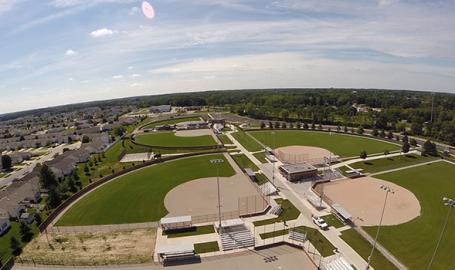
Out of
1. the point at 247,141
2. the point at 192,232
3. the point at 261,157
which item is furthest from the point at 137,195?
the point at 247,141

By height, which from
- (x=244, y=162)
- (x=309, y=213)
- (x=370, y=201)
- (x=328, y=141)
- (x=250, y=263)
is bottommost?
(x=250, y=263)

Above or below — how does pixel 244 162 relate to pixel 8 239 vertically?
above

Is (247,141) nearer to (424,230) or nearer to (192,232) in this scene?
(192,232)

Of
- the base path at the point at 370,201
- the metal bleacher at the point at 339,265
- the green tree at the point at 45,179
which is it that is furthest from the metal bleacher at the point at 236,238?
the green tree at the point at 45,179

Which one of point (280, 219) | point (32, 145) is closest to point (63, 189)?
point (280, 219)

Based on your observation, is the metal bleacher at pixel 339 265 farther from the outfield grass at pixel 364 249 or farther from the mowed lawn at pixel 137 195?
the mowed lawn at pixel 137 195

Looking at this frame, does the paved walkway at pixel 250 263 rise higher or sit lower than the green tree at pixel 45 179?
lower

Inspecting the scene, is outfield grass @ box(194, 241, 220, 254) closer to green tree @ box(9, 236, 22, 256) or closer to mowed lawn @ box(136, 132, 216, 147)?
green tree @ box(9, 236, 22, 256)
